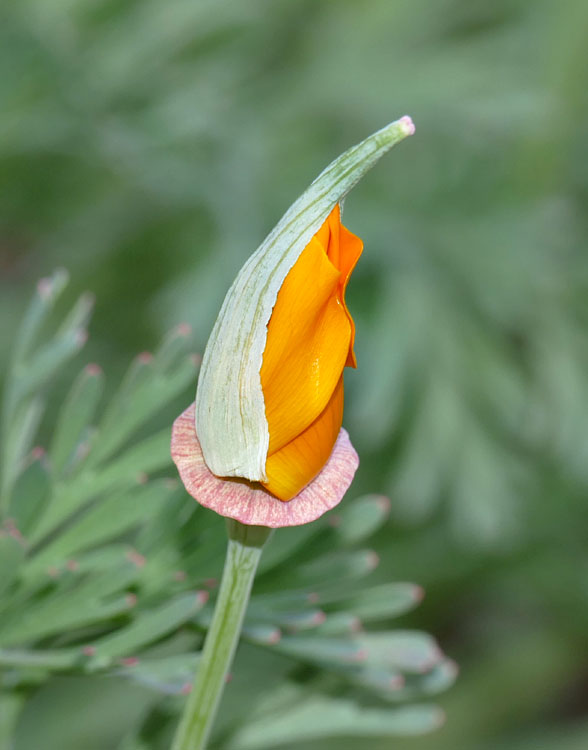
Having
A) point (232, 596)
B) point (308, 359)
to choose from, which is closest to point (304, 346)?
point (308, 359)

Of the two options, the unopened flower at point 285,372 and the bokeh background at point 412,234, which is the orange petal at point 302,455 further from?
the bokeh background at point 412,234

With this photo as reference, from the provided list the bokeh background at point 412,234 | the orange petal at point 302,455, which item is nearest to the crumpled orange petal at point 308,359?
the orange petal at point 302,455

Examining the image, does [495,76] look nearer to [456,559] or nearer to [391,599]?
[456,559]

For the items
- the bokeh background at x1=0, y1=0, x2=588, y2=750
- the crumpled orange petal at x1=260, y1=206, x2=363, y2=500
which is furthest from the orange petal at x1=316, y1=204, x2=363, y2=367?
the bokeh background at x1=0, y1=0, x2=588, y2=750

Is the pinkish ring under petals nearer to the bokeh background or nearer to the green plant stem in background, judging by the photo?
the green plant stem in background

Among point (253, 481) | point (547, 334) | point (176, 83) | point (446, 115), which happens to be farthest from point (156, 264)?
point (253, 481)

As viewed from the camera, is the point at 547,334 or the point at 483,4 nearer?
the point at 547,334
